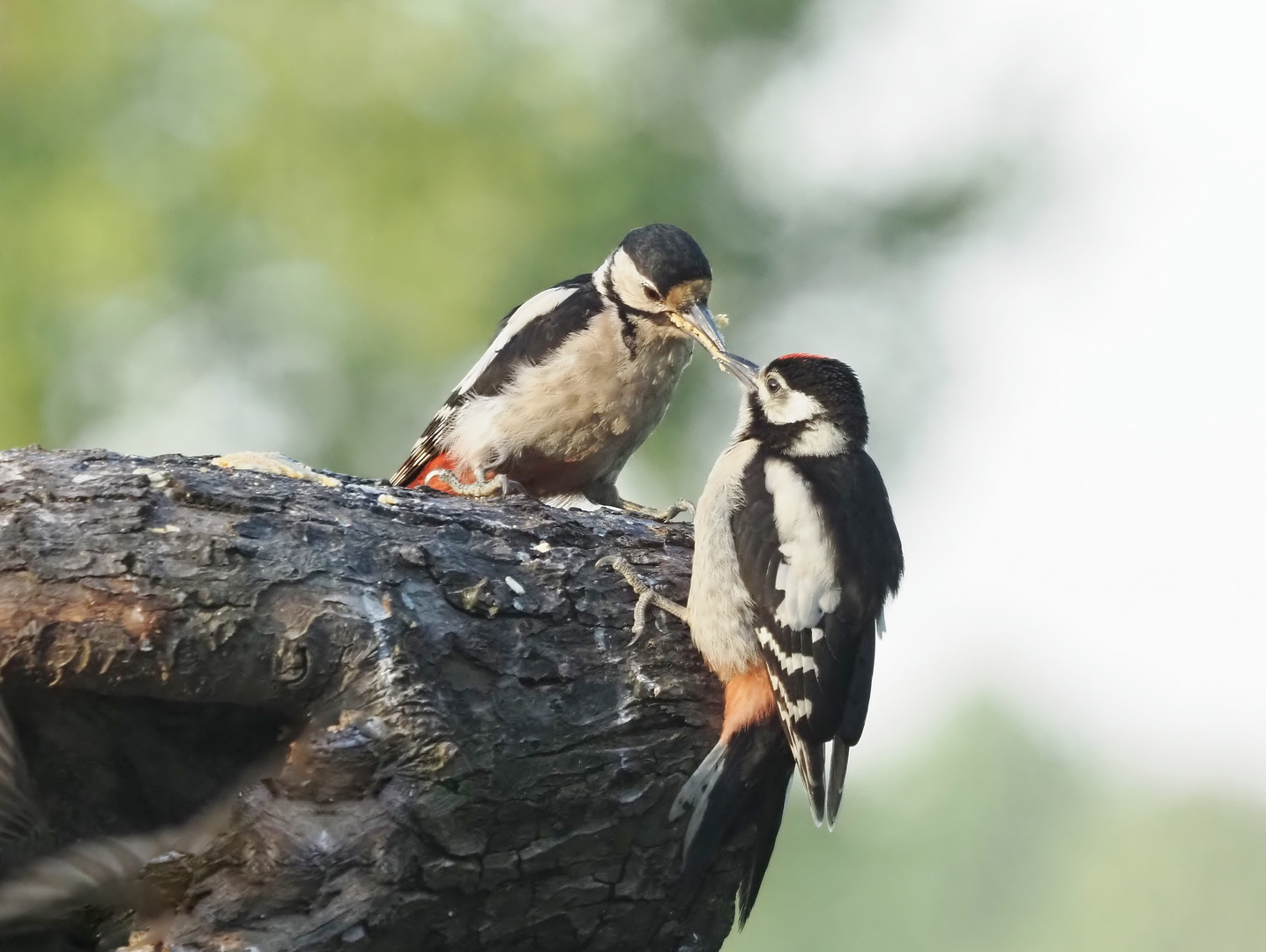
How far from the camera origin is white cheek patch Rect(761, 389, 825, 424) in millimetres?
2752

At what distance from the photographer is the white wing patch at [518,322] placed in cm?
342

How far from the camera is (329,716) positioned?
196 cm

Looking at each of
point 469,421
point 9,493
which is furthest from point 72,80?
point 9,493

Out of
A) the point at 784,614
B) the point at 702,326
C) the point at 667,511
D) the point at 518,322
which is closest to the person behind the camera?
the point at 784,614

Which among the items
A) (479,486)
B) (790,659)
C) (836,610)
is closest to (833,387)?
(836,610)

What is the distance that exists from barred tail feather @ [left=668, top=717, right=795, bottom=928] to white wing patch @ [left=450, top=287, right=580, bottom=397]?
1.49 metres

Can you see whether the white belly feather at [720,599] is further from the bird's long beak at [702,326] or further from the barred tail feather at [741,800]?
the bird's long beak at [702,326]

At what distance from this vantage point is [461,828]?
1.98m

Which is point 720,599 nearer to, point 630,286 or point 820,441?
point 820,441

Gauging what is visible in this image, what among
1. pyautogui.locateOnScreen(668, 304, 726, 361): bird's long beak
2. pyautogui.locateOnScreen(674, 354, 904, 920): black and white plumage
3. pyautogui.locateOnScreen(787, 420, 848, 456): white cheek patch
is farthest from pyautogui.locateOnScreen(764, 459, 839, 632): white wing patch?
pyautogui.locateOnScreen(668, 304, 726, 361): bird's long beak

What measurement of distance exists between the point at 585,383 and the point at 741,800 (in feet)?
4.30

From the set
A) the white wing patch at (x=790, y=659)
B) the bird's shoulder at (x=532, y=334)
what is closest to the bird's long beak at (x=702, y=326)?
the bird's shoulder at (x=532, y=334)

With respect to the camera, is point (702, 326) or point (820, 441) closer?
point (820, 441)

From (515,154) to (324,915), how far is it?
550 centimetres
